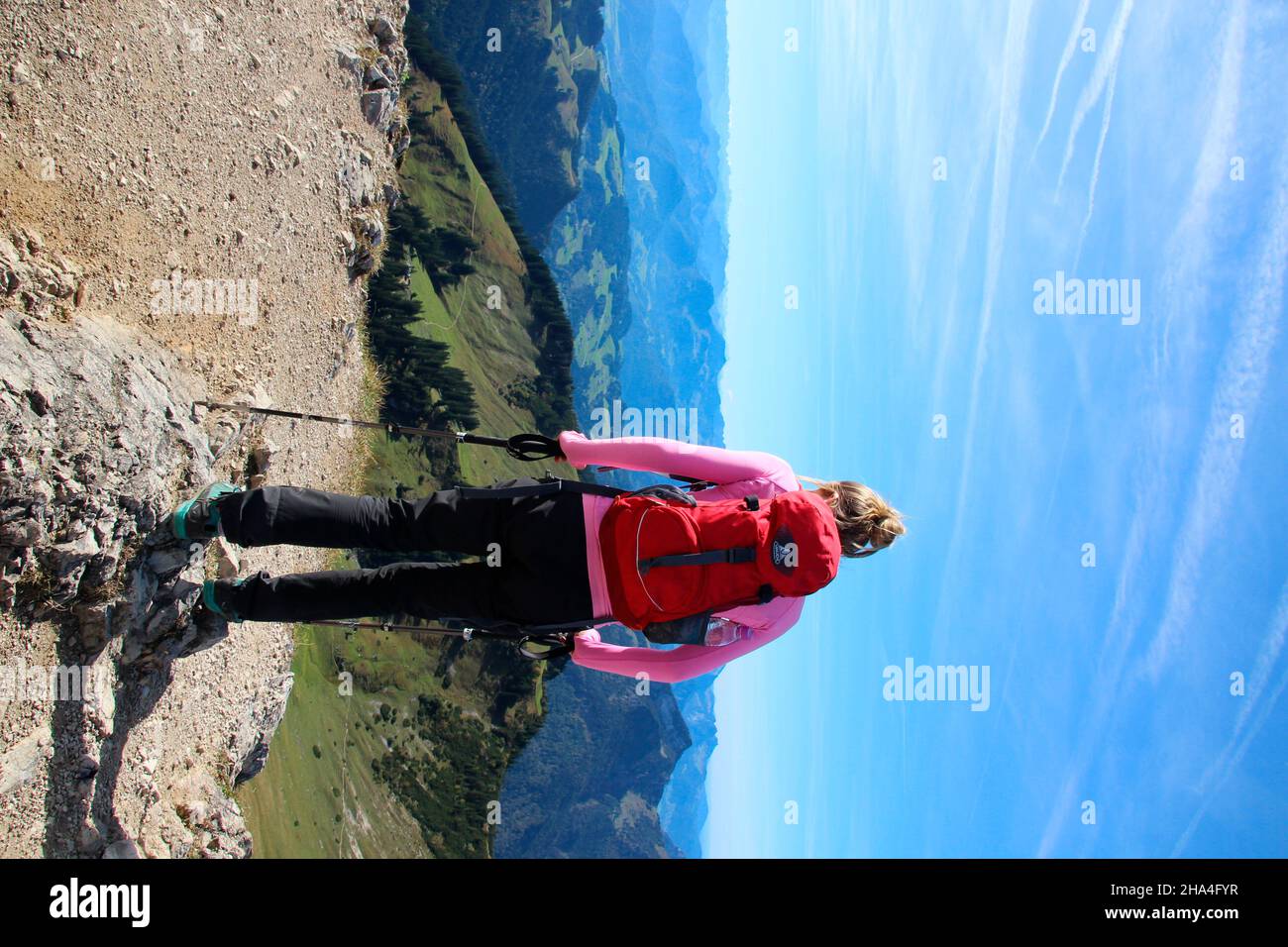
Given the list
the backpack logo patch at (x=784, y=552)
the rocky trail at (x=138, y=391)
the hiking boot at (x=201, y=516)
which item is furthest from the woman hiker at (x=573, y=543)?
the rocky trail at (x=138, y=391)

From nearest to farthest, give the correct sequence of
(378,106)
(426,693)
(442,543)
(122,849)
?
1. (442,543)
2. (122,849)
3. (378,106)
4. (426,693)

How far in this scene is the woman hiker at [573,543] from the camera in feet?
21.2

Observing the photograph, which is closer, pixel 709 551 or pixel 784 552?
pixel 784 552

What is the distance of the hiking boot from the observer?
8.27 m

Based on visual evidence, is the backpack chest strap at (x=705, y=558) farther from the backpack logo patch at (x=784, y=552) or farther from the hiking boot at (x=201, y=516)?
the hiking boot at (x=201, y=516)

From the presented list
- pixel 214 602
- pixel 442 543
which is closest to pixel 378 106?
pixel 214 602

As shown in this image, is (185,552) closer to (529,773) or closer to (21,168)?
(21,168)

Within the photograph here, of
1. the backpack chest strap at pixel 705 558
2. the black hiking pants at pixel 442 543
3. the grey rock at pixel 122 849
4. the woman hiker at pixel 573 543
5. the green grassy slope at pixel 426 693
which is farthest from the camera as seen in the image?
the green grassy slope at pixel 426 693

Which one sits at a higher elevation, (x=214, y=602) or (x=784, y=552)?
(x=784, y=552)

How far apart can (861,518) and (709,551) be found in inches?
53.6

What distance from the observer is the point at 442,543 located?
739 cm

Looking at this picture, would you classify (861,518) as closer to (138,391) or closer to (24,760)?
(138,391)

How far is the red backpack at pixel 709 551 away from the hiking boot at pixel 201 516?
4.35 metres
